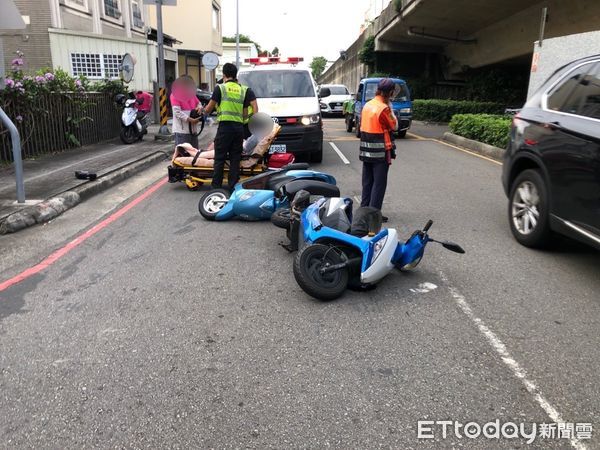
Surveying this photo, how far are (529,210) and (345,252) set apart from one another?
2.42 metres

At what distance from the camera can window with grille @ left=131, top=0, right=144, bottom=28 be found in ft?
79.0

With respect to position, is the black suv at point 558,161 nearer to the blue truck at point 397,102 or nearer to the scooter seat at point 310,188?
the scooter seat at point 310,188

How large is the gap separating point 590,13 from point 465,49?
13.1 m

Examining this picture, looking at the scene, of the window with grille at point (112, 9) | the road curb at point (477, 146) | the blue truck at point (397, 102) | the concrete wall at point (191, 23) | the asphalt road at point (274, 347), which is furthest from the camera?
the concrete wall at point (191, 23)

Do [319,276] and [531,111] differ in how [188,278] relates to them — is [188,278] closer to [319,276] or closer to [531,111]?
[319,276]

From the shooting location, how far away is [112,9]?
70.5 ft

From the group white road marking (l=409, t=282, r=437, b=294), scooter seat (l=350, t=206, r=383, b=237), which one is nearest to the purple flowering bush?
scooter seat (l=350, t=206, r=383, b=237)

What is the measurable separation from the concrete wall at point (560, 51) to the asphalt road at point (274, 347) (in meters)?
9.34

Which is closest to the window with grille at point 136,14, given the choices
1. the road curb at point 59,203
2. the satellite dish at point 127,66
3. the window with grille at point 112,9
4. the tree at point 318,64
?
the window with grille at point 112,9

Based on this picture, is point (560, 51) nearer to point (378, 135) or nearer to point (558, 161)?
point (378, 135)

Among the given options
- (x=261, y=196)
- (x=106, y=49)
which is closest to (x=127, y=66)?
(x=106, y=49)

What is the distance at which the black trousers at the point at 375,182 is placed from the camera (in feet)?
21.3

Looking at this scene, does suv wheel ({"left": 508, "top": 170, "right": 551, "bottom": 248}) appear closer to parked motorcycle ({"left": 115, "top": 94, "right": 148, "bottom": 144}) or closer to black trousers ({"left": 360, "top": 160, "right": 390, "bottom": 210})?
black trousers ({"left": 360, "top": 160, "right": 390, "bottom": 210})

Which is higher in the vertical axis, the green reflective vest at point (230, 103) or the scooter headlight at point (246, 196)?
the green reflective vest at point (230, 103)
